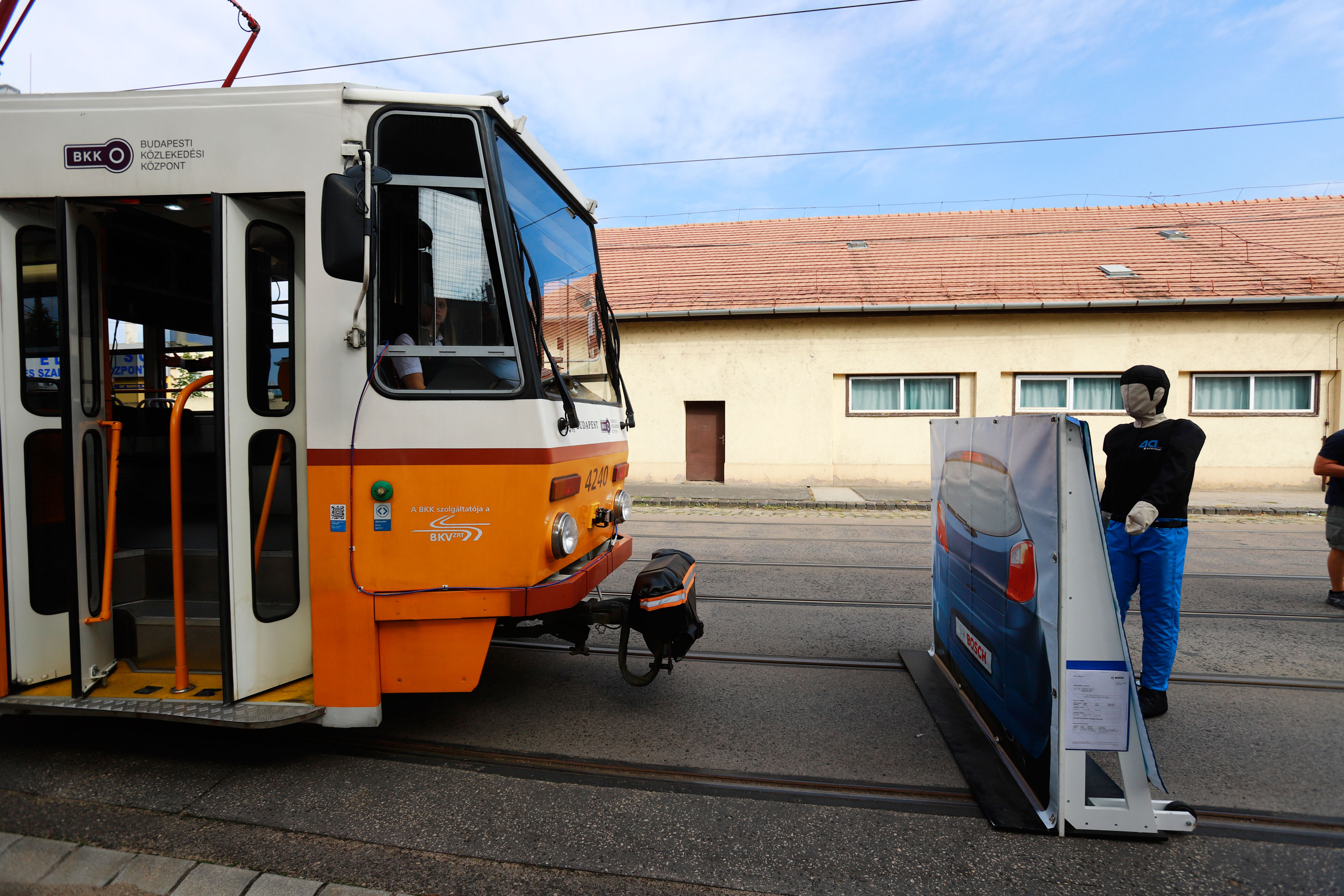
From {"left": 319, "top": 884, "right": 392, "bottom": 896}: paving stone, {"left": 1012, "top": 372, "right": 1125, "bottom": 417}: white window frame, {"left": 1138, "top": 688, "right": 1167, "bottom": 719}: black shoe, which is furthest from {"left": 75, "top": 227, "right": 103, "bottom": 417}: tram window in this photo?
{"left": 1012, "top": 372, "right": 1125, "bottom": 417}: white window frame

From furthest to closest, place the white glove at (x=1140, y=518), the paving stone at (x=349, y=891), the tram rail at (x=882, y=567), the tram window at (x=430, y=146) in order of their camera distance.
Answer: the tram rail at (x=882, y=567)
the white glove at (x=1140, y=518)
the tram window at (x=430, y=146)
the paving stone at (x=349, y=891)

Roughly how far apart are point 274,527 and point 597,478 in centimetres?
155

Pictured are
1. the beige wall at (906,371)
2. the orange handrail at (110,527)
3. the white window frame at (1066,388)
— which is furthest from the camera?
the white window frame at (1066,388)

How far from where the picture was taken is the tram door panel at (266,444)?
3.03 meters

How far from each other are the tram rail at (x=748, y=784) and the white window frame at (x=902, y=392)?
1310cm

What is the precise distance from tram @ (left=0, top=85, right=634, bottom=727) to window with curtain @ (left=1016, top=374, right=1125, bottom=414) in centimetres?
1449

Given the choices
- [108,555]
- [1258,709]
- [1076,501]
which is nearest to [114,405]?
[108,555]

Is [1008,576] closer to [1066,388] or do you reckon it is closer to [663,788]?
[663,788]

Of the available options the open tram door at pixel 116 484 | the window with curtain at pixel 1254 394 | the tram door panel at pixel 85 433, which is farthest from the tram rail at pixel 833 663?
the window with curtain at pixel 1254 394

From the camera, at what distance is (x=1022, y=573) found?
2.91 meters

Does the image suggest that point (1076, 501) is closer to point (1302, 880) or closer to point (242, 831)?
point (1302, 880)

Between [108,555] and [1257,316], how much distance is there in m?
19.1

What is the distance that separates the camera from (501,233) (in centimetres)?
299

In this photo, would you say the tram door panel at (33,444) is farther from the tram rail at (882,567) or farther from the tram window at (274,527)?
the tram rail at (882,567)
